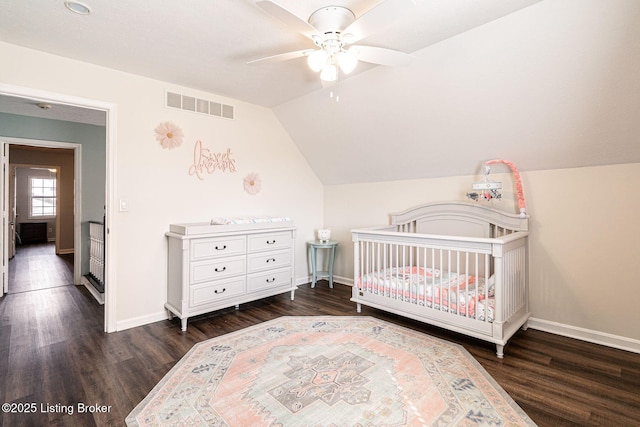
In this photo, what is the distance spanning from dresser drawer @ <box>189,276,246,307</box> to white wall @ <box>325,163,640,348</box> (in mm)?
2798

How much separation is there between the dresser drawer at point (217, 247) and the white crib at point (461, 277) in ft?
4.15

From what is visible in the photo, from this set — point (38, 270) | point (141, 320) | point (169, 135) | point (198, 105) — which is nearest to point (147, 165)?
point (169, 135)

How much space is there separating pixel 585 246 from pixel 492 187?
895 millimetres

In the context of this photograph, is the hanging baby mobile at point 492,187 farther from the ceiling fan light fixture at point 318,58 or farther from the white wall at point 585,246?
the ceiling fan light fixture at point 318,58

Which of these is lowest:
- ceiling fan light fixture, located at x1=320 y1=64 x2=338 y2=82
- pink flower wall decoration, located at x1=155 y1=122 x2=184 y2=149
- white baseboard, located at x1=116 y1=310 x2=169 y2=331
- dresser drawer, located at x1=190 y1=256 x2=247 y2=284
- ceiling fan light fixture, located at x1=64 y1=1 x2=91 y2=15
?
white baseboard, located at x1=116 y1=310 x2=169 y2=331

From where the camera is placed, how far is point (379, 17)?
1612 millimetres

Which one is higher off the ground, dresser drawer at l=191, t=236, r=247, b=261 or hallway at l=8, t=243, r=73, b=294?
dresser drawer at l=191, t=236, r=247, b=261

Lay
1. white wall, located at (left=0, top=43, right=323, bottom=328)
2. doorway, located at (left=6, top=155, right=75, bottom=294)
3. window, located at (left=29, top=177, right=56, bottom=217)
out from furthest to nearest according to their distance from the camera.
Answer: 1. window, located at (left=29, top=177, right=56, bottom=217)
2. doorway, located at (left=6, top=155, right=75, bottom=294)
3. white wall, located at (left=0, top=43, right=323, bottom=328)

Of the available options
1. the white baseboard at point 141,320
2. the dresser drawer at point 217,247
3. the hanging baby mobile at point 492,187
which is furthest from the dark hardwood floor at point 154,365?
the hanging baby mobile at point 492,187

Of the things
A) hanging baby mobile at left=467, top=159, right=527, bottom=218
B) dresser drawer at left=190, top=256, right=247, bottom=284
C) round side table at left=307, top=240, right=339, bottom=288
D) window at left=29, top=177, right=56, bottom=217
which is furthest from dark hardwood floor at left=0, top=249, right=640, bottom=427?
window at left=29, top=177, right=56, bottom=217

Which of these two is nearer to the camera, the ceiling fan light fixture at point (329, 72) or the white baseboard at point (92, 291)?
the ceiling fan light fixture at point (329, 72)

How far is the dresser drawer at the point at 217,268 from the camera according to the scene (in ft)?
9.73

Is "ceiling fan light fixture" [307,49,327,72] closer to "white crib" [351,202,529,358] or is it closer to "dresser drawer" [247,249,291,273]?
"white crib" [351,202,529,358]

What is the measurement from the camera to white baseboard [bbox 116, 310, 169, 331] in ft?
9.59
